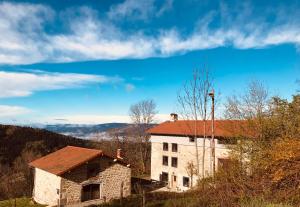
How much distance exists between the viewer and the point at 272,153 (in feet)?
47.9

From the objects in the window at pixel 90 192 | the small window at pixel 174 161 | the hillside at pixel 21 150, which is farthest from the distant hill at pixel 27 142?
the window at pixel 90 192

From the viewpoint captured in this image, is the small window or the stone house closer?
the stone house

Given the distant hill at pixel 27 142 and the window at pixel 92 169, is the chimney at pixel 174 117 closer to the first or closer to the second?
the window at pixel 92 169

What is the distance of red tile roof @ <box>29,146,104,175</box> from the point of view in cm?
2673

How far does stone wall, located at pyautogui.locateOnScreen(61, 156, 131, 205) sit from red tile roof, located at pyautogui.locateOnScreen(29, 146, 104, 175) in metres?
0.63

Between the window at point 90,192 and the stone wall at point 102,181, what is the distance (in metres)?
0.35

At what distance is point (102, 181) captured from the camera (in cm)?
2870

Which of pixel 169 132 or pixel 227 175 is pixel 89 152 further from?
pixel 227 175

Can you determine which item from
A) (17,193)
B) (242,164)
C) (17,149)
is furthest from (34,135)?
(242,164)

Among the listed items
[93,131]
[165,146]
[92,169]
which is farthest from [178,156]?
[93,131]

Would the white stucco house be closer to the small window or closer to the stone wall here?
the small window

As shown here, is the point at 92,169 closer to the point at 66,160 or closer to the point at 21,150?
the point at 66,160

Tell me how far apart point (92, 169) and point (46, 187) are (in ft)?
15.3

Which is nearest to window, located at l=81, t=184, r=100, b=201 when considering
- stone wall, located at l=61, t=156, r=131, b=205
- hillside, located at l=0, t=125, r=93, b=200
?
stone wall, located at l=61, t=156, r=131, b=205
